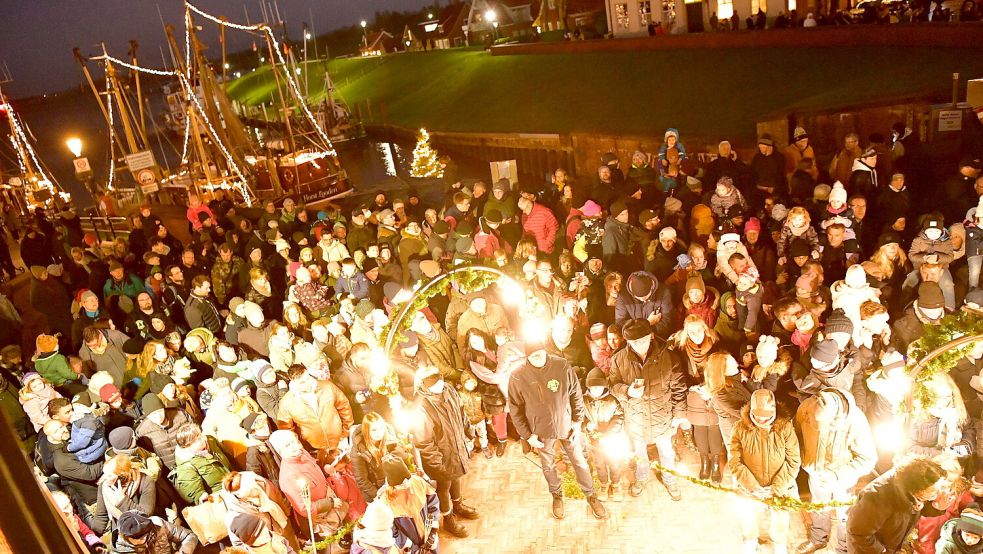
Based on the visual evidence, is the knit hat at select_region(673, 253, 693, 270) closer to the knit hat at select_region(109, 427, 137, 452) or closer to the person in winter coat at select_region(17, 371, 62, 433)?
the knit hat at select_region(109, 427, 137, 452)

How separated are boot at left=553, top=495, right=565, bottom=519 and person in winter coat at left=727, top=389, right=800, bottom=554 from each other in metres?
1.89

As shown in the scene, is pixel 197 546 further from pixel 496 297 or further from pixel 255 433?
pixel 496 297

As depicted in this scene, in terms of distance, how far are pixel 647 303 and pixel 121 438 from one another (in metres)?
5.56

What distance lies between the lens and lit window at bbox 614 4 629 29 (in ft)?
118

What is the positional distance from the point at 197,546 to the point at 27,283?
1183 cm

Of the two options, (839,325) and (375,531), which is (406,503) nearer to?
(375,531)

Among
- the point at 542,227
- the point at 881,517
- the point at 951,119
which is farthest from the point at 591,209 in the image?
the point at 951,119

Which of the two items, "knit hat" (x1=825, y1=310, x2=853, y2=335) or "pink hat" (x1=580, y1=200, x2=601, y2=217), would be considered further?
"pink hat" (x1=580, y1=200, x2=601, y2=217)

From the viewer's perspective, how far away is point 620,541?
644 centimetres

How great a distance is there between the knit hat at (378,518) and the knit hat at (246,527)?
0.91 metres

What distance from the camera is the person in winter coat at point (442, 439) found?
660cm

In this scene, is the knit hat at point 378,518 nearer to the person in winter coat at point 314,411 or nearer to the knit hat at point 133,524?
the person in winter coat at point 314,411

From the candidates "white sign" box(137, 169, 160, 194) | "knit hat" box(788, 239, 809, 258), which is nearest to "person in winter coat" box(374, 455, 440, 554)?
"knit hat" box(788, 239, 809, 258)

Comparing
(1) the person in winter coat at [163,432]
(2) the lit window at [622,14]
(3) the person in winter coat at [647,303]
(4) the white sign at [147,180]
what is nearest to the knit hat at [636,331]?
(3) the person in winter coat at [647,303]
